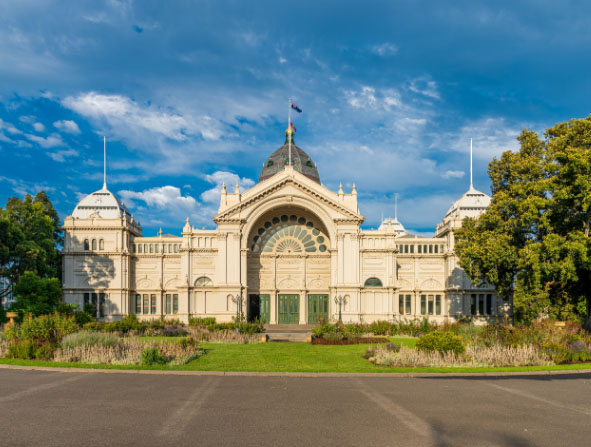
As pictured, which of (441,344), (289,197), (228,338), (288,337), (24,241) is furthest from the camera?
(289,197)

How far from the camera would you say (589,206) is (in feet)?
107

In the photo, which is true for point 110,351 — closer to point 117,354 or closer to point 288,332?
point 117,354

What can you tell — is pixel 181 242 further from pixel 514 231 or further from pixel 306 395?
pixel 306 395

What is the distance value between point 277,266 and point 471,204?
80.4 feet

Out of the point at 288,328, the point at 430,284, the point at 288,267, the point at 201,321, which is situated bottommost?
the point at 288,328

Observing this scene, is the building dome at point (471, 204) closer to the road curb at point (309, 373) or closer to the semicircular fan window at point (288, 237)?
the semicircular fan window at point (288, 237)

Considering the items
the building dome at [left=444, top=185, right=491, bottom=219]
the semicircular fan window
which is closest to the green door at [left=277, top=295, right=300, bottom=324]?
the semicircular fan window

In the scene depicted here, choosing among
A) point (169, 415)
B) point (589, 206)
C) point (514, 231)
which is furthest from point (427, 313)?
point (169, 415)

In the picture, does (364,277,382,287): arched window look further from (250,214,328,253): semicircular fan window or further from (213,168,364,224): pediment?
(213,168,364,224): pediment

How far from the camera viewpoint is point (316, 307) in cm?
5406

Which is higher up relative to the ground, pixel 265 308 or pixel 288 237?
pixel 288 237

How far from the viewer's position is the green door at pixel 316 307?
177ft

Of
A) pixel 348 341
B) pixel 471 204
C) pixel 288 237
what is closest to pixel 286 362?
pixel 348 341

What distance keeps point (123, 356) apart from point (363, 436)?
15.7 meters
